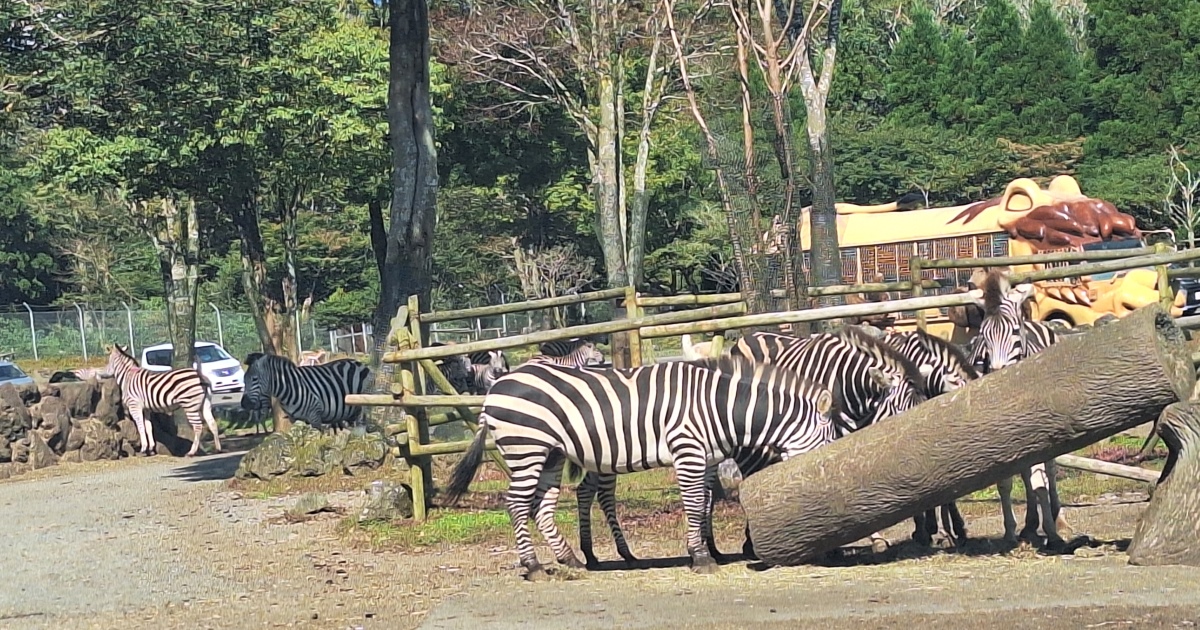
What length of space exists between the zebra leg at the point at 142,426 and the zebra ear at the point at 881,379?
13625mm

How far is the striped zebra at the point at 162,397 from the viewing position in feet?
67.1

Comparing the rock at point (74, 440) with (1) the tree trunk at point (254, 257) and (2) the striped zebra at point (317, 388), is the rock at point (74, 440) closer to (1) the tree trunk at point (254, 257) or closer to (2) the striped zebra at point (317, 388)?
(2) the striped zebra at point (317, 388)

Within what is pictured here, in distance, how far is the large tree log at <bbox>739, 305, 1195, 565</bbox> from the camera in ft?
26.6

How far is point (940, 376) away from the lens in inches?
383

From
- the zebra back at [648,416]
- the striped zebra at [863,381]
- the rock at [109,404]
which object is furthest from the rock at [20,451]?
the striped zebra at [863,381]

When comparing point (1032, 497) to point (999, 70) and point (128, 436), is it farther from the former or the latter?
point (999, 70)

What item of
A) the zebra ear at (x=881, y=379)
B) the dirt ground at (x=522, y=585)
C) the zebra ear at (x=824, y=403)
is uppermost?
the zebra ear at (x=881, y=379)

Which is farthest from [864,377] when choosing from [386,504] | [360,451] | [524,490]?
[360,451]

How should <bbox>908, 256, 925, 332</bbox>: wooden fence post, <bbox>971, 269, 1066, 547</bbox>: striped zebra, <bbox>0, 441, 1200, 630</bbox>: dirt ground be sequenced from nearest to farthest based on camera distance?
<bbox>0, 441, 1200, 630</bbox>: dirt ground → <bbox>971, 269, 1066, 547</bbox>: striped zebra → <bbox>908, 256, 925, 332</bbox>: wooden fence post

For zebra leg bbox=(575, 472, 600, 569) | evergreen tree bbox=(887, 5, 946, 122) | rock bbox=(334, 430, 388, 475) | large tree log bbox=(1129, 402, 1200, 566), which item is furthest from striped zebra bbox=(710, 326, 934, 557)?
evergreen tree bbox=(887, 5, 946, 122)

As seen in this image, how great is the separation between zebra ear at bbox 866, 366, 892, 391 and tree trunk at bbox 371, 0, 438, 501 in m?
8.13

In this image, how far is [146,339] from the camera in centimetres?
4009

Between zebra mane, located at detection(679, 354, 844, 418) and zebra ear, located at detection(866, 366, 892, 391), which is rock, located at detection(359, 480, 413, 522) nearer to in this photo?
zebra mane, located at detection(679, 354, 844, 418)

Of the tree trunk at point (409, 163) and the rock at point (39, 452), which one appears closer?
the tree trunk at point (409, 163)
